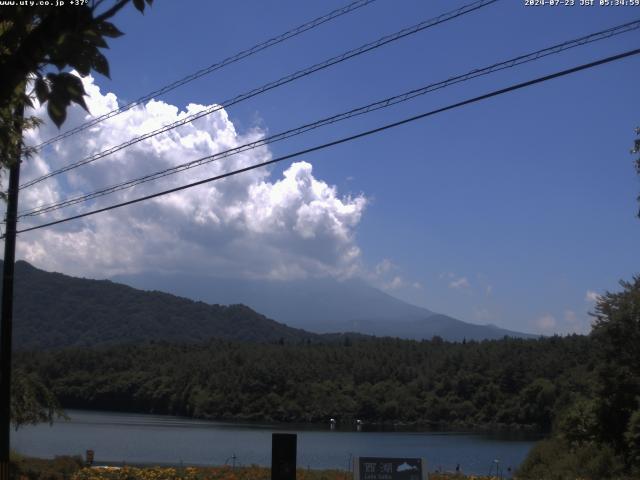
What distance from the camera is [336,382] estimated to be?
306 ft

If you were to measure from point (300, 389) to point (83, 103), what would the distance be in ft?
286

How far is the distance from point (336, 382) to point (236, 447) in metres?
45.8

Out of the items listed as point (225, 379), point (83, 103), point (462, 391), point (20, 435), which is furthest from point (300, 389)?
point (83, 103)

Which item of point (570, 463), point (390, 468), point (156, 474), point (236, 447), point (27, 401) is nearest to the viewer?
point (390, 468)

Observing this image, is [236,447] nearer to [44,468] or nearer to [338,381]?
[44,468]

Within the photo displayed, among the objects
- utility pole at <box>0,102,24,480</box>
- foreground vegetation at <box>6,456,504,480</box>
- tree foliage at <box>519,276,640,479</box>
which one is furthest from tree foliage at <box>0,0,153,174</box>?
tree foliage at <box>519,276,640,479</box>

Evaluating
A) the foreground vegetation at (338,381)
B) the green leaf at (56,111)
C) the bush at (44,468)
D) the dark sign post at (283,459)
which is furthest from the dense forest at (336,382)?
the green leaf at (56,111)

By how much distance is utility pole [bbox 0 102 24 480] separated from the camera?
1841 cm

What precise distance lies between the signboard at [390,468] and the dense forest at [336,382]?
64.0 m

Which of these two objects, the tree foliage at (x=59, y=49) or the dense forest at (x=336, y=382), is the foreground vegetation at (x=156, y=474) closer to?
the tree foliage at (x=59, y=49)

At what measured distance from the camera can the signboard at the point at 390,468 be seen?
10.9m

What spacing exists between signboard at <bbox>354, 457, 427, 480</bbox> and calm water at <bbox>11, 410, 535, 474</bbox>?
77.3ft

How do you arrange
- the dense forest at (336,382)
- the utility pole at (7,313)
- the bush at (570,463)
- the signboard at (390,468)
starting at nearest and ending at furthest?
the signboard at (390,468) < the utility pole at (7,313) < the bush at (570,463) < the dense forest at (336,382)

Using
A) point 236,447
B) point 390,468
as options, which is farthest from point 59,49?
point 236,447
